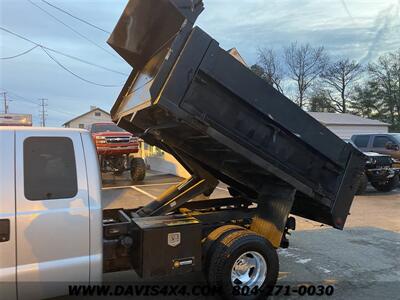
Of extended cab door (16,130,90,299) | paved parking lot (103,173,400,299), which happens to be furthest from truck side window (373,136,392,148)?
extended cab door (16,130,90,299)

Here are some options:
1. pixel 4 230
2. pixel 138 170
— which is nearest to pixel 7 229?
pixel 4 230

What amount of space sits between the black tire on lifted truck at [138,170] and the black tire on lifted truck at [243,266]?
12812 millimetres

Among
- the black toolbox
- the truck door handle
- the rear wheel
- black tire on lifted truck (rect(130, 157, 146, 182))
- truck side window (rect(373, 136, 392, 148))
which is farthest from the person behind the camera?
black tire on lifted truck (rect(130, 157, 146, 182))

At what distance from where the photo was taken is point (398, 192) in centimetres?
1476

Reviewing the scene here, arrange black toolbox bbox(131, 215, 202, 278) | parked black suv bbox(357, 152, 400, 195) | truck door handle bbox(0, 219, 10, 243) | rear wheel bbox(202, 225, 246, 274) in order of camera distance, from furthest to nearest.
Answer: parked black suv bbox(357, 152, 400, 195), rear wheel bbox(202, 225, 246, 274), black toolbox bbox(131, 215, 202, 278), truck door handle bbox(0, 219, 10, 243)

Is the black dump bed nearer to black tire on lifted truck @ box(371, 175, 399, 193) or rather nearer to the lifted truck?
the lifted truck

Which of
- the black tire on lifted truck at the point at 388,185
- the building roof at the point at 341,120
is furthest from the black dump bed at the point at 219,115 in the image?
the building roof at the point at 341,120

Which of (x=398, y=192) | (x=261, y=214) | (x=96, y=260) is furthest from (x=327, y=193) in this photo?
(x=398, y=192)

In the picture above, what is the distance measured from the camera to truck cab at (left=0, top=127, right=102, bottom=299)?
11.8ft

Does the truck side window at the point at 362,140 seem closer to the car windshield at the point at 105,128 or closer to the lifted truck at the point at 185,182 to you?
the car windshield at the point at 105,128

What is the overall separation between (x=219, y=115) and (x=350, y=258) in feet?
12.0

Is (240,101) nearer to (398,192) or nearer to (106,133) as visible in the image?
(398,192)

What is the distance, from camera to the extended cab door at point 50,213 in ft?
12.0

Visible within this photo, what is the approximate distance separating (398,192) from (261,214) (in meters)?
11.4
